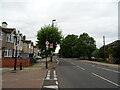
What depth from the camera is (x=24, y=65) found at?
26906 mm

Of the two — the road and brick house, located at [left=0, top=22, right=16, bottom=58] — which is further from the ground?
brick house, located at [left=0, top=22, right=16, bottom=58]

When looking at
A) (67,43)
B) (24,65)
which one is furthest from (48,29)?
(67,43)

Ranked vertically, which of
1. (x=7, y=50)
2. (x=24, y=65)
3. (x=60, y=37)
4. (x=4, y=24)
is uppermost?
(x=4, y=24)

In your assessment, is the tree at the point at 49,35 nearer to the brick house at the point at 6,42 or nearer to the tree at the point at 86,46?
the brick house at the point at 6,42

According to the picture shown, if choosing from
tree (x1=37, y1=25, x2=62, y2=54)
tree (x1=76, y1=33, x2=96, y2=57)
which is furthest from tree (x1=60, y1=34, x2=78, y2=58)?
tree (x1=37, y1=25, x2=62, y2=54)

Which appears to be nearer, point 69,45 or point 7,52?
point 7,52

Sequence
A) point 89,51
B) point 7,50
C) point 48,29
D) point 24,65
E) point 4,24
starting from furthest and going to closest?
1. point 89,51
2. point 4,24
3. point 48,29
4. point 7,50
5. point 24,65

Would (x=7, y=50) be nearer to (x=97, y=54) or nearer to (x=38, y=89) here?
(x=38, y=89)

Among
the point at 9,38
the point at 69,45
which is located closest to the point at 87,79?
the point at 9,38

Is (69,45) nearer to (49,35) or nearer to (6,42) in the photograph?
(49,35)

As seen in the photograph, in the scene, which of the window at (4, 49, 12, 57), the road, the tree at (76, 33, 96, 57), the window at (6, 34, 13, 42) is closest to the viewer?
the road

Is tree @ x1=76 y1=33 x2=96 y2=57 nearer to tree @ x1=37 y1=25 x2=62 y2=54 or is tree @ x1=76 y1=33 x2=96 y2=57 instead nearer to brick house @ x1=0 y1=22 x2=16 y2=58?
tree @ x1=37 y1=25 x2=62 y2=54

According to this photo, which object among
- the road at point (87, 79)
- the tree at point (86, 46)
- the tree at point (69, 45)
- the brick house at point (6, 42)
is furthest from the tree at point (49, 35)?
the tree at point (69, 45)

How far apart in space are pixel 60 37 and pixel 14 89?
31.9 m
